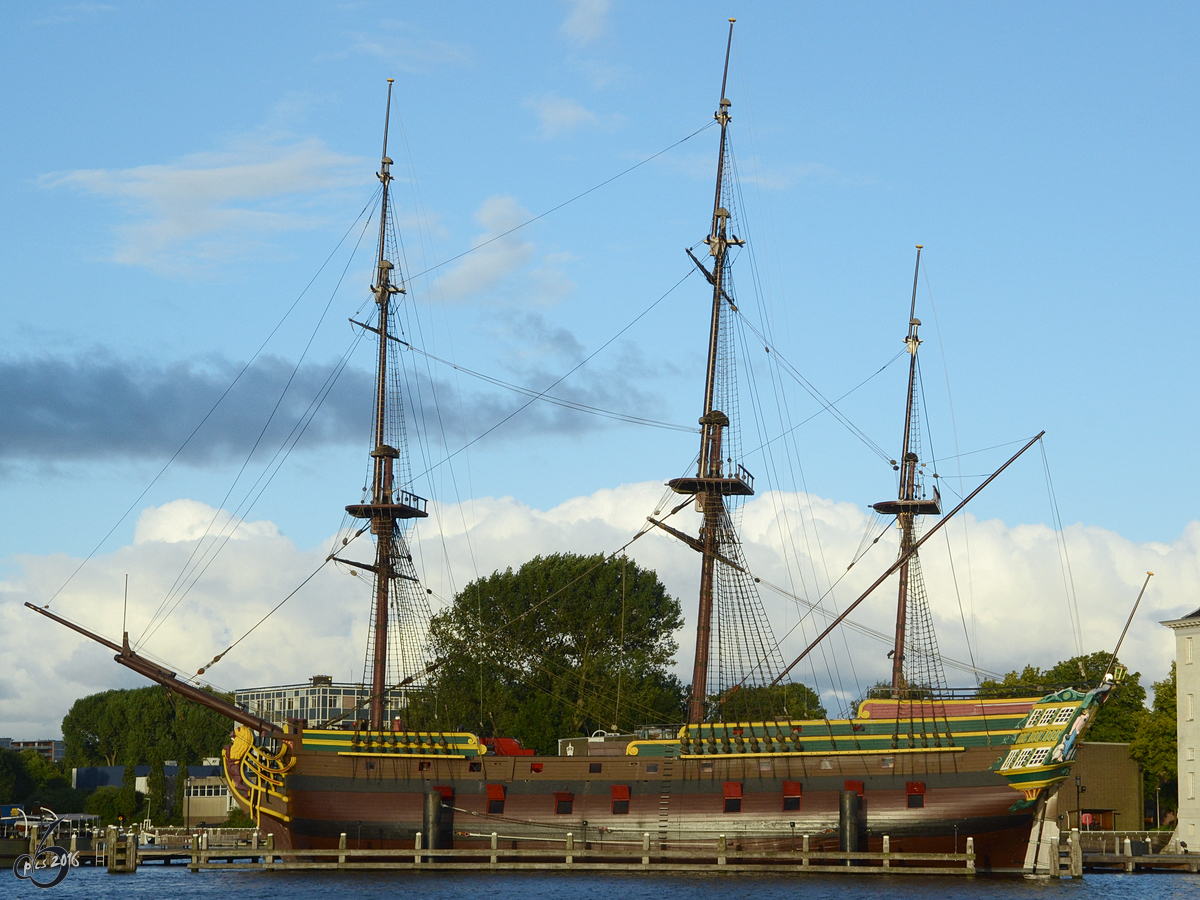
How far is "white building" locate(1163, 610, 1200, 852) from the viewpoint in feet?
242

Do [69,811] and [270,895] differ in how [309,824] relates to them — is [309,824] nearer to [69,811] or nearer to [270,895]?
[270,895]

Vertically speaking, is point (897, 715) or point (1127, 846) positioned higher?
point (897, 715)

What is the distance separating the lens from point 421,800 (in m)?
58.0

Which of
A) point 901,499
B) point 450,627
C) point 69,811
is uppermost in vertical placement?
point 901,499

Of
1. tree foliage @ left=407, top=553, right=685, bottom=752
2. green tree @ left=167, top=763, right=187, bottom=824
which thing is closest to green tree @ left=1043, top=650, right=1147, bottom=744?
tree foliage @ left=407, top=553, right=685, bottom=752

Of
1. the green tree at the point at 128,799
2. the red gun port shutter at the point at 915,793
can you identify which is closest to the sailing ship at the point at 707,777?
the red gun port shutter at the point at 915,793

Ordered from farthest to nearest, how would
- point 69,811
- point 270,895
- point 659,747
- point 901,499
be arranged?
point 69,811
point 901,499
point 659,747
point 270,895

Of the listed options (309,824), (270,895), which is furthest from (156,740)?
(270,895)

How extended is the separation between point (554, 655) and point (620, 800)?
1424 inches

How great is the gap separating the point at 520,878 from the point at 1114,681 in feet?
78.8

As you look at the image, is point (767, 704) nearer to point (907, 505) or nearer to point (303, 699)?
point (907, 505)

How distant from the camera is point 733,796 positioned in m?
56.0

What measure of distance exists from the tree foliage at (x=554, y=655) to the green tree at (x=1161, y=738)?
1059 inches

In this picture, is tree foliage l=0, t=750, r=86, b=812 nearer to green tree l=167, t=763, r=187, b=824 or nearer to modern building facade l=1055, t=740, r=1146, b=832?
green tree l=167, t=763, r=187, b=824
